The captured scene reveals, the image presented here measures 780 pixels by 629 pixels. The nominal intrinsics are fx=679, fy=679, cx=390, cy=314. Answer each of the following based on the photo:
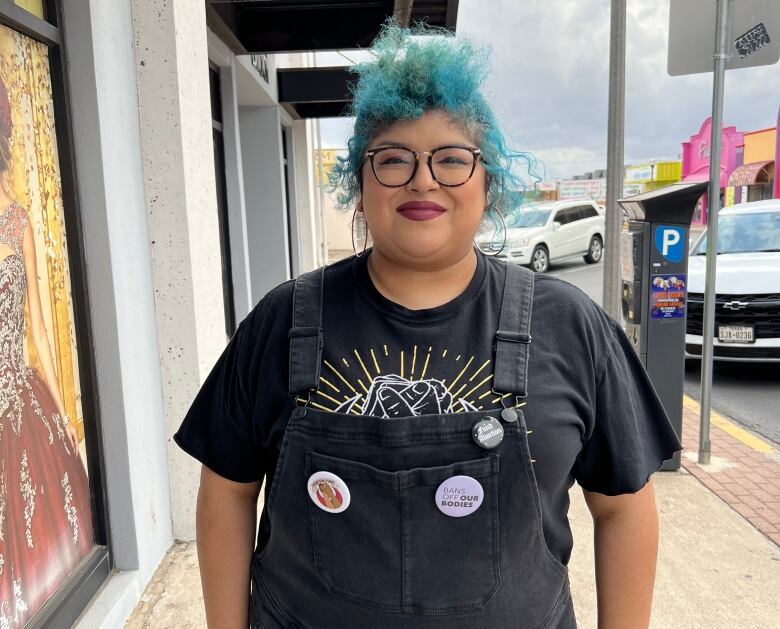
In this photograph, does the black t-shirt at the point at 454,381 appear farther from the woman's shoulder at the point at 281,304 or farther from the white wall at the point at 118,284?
the white wall at the point at 118,284

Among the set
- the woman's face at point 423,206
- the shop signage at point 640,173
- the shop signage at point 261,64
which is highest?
the shop signage at point 640,173

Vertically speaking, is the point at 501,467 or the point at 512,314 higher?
the point at 512,314

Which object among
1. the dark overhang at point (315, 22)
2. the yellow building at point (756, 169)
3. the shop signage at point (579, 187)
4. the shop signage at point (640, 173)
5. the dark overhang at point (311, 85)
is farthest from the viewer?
the shop signage at point (640, 173)

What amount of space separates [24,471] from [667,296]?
11.9 ft

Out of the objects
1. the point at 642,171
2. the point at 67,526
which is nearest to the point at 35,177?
the point at 67,526

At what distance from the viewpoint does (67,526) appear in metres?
2.53

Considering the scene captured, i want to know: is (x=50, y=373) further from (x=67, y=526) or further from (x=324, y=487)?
(x=324, y=487)

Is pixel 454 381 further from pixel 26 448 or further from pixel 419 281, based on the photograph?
pixel 26 448

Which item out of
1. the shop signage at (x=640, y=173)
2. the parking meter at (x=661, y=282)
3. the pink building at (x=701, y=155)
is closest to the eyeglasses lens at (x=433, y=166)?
the parking meter at (x=661, y=282)

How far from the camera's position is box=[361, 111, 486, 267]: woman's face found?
136cm

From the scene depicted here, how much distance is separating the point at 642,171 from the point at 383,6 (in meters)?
44.0

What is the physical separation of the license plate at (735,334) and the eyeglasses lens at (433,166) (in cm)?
605

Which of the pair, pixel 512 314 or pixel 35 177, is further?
pixel 35 177

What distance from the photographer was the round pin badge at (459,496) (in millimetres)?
1234
